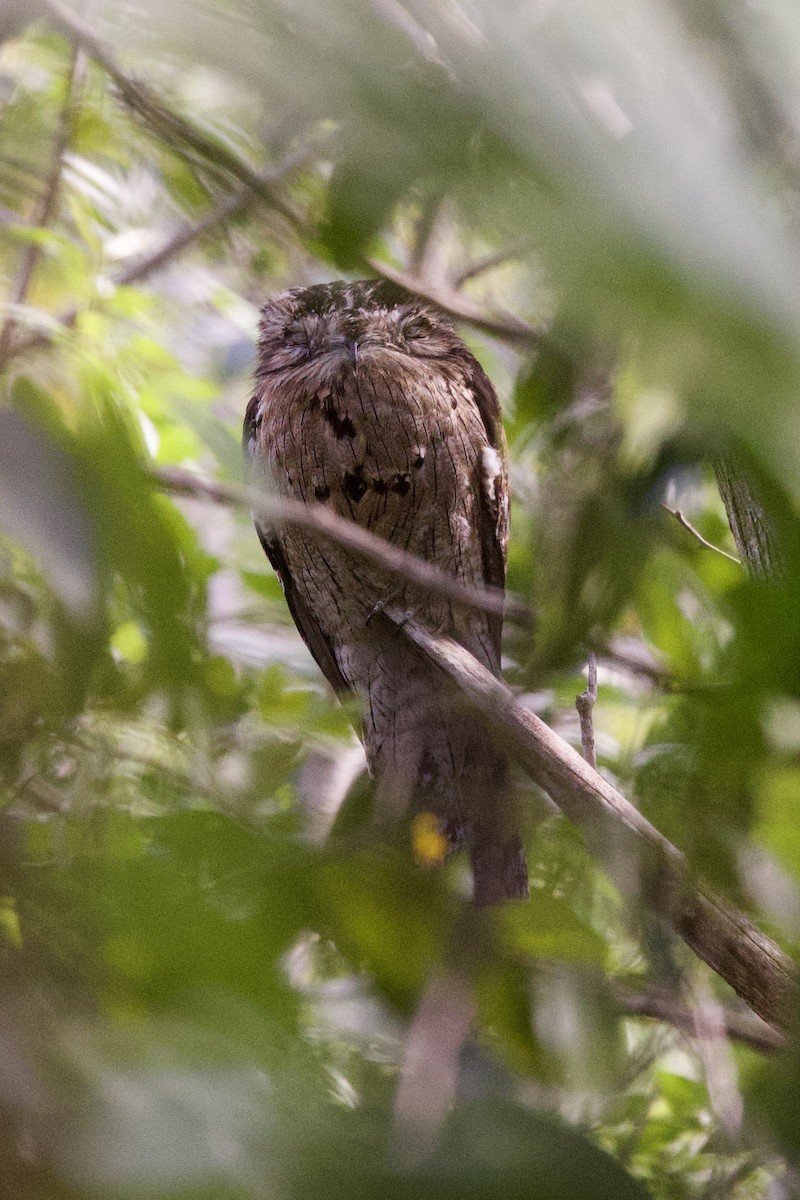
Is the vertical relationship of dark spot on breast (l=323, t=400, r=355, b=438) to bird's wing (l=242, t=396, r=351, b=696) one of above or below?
above

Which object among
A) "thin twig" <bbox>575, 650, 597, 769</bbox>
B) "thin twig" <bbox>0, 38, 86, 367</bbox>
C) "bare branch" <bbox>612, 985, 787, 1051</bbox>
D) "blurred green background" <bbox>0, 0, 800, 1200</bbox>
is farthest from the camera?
"thin twig" <bbox>575, 650, 597, 769</bbox>

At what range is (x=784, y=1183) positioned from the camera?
29 cm

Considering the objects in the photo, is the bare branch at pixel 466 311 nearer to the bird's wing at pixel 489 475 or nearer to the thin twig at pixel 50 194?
the thin twig at pixel 50 194

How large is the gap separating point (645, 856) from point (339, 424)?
1754 millimetres

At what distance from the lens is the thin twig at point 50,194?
22.7 inches

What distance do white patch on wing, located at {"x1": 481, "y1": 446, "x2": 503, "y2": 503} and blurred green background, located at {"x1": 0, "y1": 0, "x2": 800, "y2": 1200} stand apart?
1.67m

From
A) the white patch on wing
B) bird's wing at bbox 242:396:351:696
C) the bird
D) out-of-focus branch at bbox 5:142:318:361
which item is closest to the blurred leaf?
out-of-focus branch at bbox 5:142:318:361

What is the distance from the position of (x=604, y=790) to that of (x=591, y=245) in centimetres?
27

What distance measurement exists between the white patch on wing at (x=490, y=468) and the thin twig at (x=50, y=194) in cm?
130

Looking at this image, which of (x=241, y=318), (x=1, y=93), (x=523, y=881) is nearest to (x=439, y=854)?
(x=523, y=881)

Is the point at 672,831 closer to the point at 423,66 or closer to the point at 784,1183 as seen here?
the point at 784,1183

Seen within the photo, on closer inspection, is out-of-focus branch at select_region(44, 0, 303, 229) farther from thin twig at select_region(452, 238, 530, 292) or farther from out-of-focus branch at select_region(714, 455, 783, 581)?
out-of-focus branch at select_region(714, 455, 783, 581)

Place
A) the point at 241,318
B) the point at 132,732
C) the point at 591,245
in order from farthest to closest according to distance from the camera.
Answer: the point at 241,318, the point at 132,732, the point at 591,245

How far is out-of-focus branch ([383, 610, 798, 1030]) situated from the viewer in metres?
0.33
